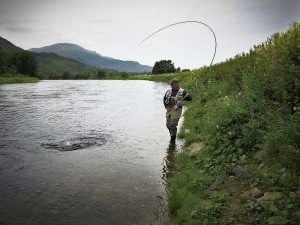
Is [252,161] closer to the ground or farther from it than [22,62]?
closer to the ground

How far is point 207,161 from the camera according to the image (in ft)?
26.1

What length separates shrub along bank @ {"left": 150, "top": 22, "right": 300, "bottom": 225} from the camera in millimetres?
5109

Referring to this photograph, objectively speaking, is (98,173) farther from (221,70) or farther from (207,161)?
(221,70)

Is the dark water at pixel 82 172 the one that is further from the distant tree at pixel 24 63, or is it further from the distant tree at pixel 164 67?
the distant tree at pixel 24 63

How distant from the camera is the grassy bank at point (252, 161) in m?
5.11

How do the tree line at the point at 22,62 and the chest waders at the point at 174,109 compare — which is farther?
the tree line at the point at 22,62

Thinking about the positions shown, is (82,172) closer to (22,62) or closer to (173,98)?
(173,98)

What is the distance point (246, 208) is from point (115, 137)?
869 centimetres

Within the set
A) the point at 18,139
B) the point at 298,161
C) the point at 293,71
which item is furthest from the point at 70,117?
the point at 298,161

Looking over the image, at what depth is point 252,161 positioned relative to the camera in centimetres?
673

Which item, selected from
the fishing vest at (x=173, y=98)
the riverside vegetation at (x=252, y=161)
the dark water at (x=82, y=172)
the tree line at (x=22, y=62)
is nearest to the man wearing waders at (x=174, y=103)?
the fishing vest at (x=173, y=98)

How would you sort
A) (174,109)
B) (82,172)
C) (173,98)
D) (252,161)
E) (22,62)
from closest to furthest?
(252,161), (82,172), (174,109), (173,98), (22,62)

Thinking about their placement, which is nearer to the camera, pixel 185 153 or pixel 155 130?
pixel 185 153

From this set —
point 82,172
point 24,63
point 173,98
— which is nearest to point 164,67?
point 24,63
